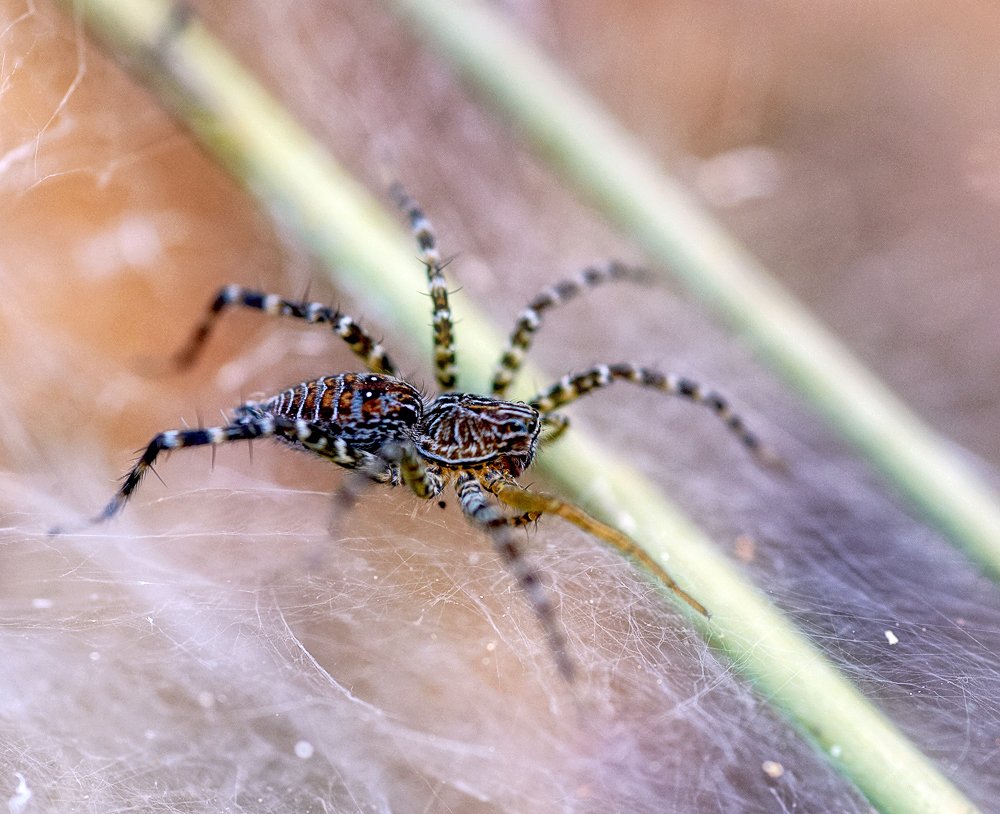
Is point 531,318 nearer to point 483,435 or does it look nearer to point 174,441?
point 483,435

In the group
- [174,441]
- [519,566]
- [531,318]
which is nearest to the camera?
[519,566]

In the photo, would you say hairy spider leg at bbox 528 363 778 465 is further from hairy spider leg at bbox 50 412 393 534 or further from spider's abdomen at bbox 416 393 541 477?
hairy spider leg at bbox 50 412 393 534

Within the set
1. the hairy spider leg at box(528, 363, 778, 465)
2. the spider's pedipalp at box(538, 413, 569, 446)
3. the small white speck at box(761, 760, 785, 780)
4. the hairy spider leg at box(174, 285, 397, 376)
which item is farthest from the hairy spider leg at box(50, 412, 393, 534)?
the small white speck at box(761, 760, 785, 780)

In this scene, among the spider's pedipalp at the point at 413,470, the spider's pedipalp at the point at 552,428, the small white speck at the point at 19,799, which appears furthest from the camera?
the spider's pedipalp at the point at 552,428

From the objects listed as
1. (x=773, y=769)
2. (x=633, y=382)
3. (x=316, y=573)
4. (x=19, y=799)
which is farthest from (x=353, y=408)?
(x=773, y=769)

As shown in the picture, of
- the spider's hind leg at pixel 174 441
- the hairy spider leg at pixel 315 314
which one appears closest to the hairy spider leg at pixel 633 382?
the hairy spider leg at pixel 315 314

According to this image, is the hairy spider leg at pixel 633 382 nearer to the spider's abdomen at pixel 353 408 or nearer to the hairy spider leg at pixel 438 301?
the hairy spider leg at pixel 438 301

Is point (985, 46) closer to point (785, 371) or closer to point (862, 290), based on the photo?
point (862, 290)
